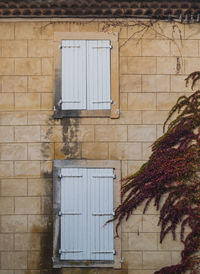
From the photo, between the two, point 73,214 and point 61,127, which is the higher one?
point 61,127

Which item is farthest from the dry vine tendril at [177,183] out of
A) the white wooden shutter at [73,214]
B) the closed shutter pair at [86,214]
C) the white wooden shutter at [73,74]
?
the white wooden shutter at [73,74]

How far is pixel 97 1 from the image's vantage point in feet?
19.3

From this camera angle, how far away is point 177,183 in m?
5.92

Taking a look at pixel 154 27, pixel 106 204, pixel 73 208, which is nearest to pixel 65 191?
pixel 73 208

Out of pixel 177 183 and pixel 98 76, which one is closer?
pixel 177 183

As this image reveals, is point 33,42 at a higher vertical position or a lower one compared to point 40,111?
higher

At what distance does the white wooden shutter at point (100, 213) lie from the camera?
5.91 metres

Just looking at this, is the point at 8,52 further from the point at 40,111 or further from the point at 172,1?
the point at 172,1

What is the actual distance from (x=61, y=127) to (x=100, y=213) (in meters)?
1.69

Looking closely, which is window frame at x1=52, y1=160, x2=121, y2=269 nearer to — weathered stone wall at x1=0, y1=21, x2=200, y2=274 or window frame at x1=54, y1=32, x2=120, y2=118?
weathered stone wall at x1=0, y1=21, x2=200, y2=274

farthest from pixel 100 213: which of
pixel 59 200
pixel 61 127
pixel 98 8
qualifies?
pixel 98 8

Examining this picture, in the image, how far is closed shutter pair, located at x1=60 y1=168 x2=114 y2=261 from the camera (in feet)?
19.4

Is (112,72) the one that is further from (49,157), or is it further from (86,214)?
(86,214)

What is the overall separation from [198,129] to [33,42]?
134 inches
